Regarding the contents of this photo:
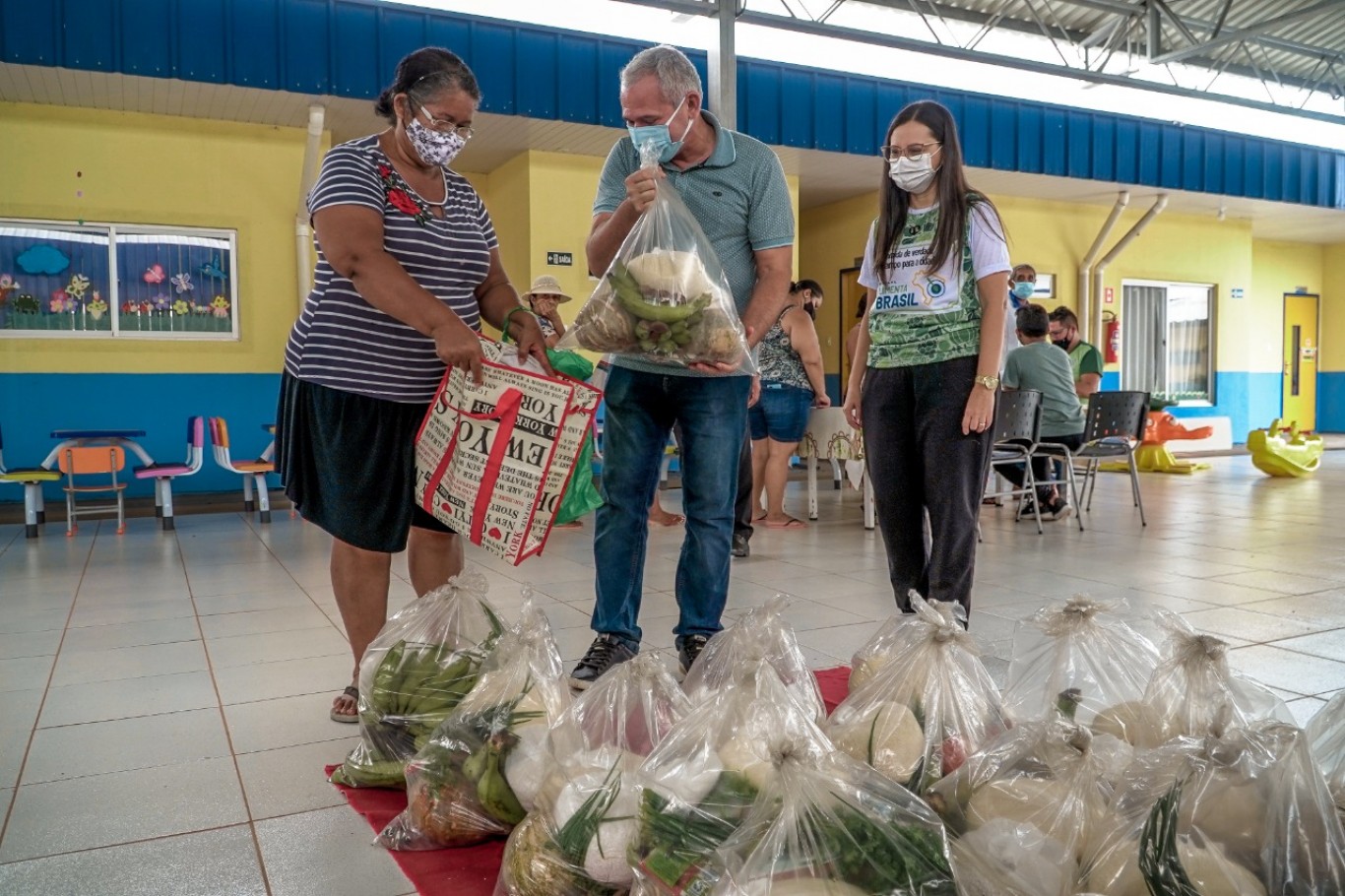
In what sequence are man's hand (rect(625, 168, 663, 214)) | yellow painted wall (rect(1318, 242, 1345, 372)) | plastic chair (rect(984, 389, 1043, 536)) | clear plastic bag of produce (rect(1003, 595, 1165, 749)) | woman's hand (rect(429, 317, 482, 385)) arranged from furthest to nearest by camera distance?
yellow painted wall (rect(1318, 242, 1345, 372))
plastic chair (rect(984, 389, 1043, 536))
man's hand (rect(625, 168, 663, 214))
woman's hand (rect(429, 317, 482, 385))
clear plastic bag of produce (rect(1003, 595, 1165, 749))

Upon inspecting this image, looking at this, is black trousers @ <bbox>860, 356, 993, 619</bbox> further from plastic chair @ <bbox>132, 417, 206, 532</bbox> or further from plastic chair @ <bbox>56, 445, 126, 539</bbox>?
plastic chair @ <bbox>56, 445, 126, 539</bbox>

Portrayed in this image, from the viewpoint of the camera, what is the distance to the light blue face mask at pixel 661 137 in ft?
8.13

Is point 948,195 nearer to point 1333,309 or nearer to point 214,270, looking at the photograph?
point 214,270

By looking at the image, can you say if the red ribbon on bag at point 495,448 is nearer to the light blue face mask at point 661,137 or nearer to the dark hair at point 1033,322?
the light blue face mask at point 661,137

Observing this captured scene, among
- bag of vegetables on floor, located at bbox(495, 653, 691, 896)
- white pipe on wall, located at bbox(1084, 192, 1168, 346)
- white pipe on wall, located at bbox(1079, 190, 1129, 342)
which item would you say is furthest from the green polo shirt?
white pipe on wall, located at bbox(1084, 192, 1168, 346)

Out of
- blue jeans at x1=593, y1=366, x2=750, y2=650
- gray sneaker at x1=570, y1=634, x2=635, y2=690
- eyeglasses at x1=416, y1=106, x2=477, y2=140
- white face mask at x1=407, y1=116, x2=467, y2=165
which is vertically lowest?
gray sneaker at x1=570, y1=634, x2=635, y2=690

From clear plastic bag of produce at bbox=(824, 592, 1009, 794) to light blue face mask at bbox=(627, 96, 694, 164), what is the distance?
133 cm

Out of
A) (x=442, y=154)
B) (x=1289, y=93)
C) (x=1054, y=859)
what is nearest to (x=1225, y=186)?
(x=1289, y=93)

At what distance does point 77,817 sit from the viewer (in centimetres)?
190

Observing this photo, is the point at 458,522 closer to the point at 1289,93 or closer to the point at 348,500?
the point at 348,500

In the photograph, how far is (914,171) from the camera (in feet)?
8.84

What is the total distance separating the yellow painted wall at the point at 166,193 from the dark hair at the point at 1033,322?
18.2ft

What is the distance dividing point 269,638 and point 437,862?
1.90 metres

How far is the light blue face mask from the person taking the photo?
8.13 ft
